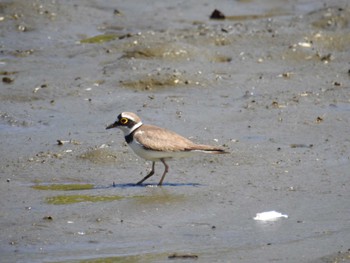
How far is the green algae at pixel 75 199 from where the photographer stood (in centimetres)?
960

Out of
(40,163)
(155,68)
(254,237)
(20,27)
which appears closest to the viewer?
(254,237)

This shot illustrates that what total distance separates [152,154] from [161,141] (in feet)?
0.53

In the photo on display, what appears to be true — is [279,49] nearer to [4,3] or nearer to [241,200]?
[4,3]

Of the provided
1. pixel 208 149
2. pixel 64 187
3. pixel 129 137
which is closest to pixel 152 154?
pixel 129 137

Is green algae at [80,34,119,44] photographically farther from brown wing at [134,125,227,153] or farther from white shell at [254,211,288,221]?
white shell at [254,211,288,221]

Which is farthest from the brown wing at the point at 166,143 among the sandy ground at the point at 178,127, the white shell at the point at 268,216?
the white shell at the point at 268,216

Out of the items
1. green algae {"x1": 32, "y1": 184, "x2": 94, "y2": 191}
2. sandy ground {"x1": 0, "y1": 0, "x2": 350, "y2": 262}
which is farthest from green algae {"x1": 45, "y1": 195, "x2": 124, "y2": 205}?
green algae {"x1": 32, "y1": 184, "x2": 94, "y2": 191}

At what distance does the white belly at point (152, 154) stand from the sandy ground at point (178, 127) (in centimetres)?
29

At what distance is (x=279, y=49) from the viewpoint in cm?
1520

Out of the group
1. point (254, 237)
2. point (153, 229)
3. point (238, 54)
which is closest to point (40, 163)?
point (153, 229)

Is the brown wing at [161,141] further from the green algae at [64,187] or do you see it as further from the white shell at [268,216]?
the white shell at [268,216]

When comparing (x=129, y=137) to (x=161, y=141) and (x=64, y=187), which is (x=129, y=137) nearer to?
(x=161, y=141)

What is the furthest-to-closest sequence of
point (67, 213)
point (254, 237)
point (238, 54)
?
point (238, 54), point (67, 213), point (254, 237)

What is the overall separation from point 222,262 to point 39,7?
9.67 m
